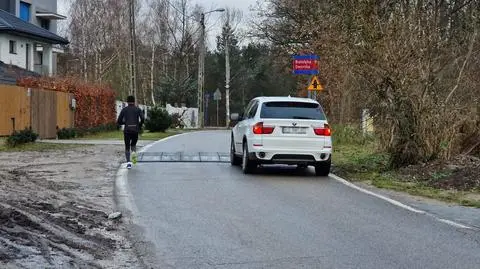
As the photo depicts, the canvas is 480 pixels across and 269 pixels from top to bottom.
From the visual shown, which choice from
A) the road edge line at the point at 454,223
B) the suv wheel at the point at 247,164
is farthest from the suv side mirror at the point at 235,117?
the road edge line at the point at 454,223

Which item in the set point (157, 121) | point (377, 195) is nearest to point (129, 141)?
point (377, 195)

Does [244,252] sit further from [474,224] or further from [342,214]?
[474,224]

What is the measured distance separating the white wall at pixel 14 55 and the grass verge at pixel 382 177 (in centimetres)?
2744

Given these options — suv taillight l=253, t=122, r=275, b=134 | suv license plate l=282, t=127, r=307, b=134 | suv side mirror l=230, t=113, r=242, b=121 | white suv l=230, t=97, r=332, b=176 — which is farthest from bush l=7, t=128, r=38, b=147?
suv license plate l=282, t=127, r=307, b=134

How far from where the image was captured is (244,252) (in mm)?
7422

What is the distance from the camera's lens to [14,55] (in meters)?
44.4

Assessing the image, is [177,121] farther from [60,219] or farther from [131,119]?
[60,219]

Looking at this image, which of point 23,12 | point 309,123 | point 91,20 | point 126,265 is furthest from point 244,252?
point 91,20

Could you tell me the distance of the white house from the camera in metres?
42.9

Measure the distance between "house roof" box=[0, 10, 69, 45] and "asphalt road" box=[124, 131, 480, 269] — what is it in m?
30.7

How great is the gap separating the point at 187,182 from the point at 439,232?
6.01m

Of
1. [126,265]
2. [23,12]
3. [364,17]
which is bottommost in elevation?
[126,265]

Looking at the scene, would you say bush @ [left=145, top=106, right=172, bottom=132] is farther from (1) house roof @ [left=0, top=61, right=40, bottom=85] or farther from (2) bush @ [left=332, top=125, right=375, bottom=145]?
(2) bush @ [left=332, top=125, right=375, bottom=145]

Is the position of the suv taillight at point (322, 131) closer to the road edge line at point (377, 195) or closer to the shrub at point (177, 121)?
the road edge line at point (377, 195)
